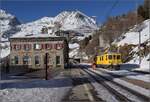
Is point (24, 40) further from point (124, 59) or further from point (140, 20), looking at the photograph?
point (140, 20)

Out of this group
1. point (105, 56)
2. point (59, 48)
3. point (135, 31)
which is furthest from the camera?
point (135, 31)

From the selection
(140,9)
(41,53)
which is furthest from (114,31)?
(41,53)

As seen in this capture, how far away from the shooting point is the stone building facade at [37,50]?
102 metres

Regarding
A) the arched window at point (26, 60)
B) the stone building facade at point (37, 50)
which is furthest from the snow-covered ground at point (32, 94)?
the arched window at point (26, 60)

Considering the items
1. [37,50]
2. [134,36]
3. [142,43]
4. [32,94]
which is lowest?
[32,94]

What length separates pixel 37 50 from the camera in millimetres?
102938

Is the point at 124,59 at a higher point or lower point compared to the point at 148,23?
lower

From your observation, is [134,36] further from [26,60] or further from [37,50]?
[26,60]

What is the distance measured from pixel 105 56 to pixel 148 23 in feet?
226

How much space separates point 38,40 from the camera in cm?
10306

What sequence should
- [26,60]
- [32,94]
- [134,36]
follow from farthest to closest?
[134,36], [26,60], [32,94]

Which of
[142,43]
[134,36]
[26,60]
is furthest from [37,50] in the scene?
[134,36]

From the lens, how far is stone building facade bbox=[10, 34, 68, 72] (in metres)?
102

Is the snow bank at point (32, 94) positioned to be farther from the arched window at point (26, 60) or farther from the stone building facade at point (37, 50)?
the arched window at point (26, 60)
